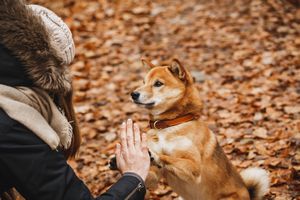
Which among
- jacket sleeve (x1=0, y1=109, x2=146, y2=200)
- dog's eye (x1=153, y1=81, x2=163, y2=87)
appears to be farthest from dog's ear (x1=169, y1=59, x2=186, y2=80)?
jacket sleeve (x1=0, y1=109, x2=146, y2=200)

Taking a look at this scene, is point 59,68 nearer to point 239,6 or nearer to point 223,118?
point 223,118

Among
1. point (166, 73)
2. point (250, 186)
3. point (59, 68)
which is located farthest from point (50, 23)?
point (250, 186)

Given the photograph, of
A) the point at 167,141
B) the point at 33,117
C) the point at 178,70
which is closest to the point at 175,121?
the point at 167,141

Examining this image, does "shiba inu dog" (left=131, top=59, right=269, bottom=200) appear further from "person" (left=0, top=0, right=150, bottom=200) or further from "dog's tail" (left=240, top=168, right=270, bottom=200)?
"person" (left=0, top=0, right=150, bottom=200)

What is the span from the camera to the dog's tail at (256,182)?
2926mm

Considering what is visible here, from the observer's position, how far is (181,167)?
103 inches

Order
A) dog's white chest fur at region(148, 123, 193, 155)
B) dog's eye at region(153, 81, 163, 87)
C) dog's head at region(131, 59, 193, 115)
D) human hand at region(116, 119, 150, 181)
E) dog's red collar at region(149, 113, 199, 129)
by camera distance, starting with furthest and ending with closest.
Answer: dog's eye at region(153, 81, 163, 87) < dog's head at region(131, 59, 193, 115) < dog's red collar at region(149, 113, 199, 129) < dog's white chest fur at region(148, 123, 193, 155) < human hand at region(116, 119, 150, 181)

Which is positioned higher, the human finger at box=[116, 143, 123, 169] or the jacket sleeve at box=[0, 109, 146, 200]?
the jacket sleeve at box=[0, 109, 146, 200]

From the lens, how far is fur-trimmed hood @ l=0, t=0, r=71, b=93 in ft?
5.82

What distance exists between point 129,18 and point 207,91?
3217 mm

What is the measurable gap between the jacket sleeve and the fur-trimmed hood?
0.25 meters

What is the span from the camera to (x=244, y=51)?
20.1 ft

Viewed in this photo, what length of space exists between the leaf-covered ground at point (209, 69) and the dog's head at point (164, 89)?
0.91m

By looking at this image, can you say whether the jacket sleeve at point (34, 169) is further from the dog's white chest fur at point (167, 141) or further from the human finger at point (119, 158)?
the dog's white chest fur at point (167, 141)
